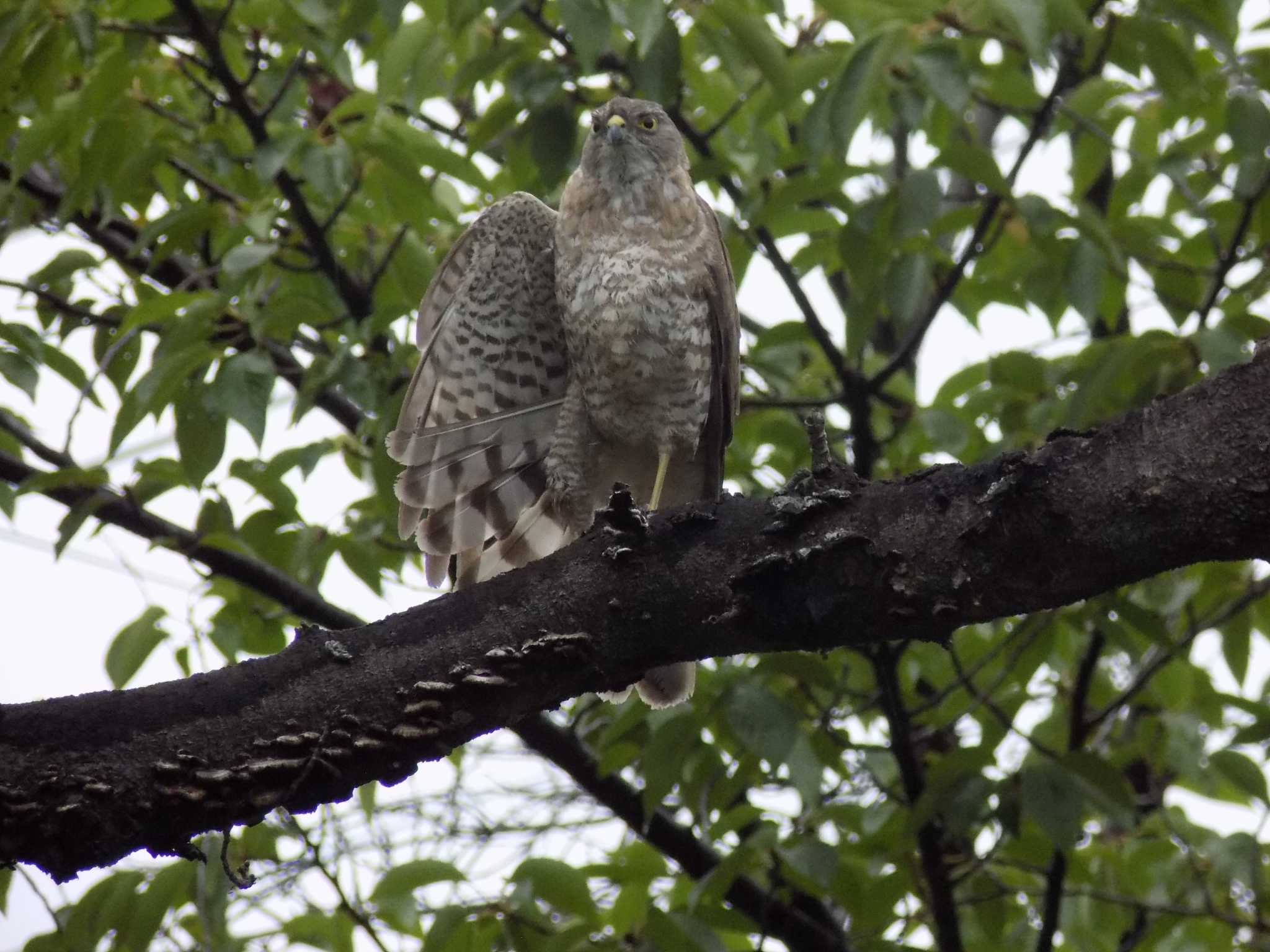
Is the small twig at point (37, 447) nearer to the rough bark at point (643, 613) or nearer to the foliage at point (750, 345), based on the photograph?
the foliage at point (750, 345)

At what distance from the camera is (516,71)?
401 centimetres

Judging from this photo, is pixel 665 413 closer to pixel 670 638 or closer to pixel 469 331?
pixel 469 331

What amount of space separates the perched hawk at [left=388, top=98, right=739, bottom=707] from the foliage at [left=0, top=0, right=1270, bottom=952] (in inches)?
5.9

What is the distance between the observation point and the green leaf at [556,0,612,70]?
341 cm

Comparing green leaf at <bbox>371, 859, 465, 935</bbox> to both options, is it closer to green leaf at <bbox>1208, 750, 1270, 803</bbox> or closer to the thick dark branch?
the thick dark branch

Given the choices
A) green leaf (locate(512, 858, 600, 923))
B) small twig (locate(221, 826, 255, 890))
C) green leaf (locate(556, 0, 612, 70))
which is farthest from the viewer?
green leaf (locate(512, 858, 600, 923))

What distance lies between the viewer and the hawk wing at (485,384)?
13.6 ft

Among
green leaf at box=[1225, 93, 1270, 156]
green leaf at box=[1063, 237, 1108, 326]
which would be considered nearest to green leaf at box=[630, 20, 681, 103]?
green leaf at box=[1063, 237, 1108, 326]

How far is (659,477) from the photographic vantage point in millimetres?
4230

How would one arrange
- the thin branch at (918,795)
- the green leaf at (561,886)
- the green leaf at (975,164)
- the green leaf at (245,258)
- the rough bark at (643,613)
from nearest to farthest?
the rough bark at (643,613) → the green leaf at (245,258) → the green leaf at (561,886) → the green leaf at (975,164) → the thin branch at (918,795)

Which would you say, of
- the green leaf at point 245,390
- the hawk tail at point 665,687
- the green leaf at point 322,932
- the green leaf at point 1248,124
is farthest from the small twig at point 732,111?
the green leaf at point 322,932

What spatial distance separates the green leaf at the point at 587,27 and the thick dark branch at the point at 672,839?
1946 millimetres

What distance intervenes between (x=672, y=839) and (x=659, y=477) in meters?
1.14

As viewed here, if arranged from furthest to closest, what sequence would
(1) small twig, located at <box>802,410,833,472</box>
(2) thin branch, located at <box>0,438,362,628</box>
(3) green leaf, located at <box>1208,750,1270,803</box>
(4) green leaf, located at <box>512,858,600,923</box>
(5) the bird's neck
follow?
(5) the bird's neck
(2) thin branch, located at <box>0,438,362,628</box>
(3) green leaf, located at <box>1208,750,1270,803</box>
(4) green leaf, located at <box>512,858,600,923</box>
(1) small twig, located at <box>802,410,833,472</box>
